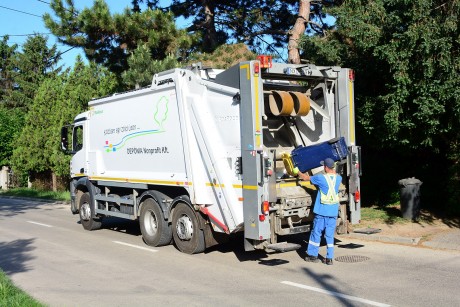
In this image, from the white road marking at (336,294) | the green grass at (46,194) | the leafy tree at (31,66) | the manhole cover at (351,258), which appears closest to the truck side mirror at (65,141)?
the manhole cover at (351,258)

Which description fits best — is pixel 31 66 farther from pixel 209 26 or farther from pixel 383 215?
pixel 383 215

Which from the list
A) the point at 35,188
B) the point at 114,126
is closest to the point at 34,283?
the point at 114,126

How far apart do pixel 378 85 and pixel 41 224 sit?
9.91m

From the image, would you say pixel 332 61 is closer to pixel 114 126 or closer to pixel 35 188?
pixel 114 126

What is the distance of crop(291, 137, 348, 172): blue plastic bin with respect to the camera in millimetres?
8086

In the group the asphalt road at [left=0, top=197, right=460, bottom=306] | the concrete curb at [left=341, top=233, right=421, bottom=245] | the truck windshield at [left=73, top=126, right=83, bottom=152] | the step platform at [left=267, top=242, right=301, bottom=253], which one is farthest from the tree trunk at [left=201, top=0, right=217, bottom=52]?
the step platform at [left=267, top=242, right=301, bottom=253]

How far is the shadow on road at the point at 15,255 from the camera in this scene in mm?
8458

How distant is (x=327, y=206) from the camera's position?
7875mm

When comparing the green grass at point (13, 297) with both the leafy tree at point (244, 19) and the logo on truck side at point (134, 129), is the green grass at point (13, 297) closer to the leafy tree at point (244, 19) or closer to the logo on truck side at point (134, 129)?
Result: the logo on truck side at point (134, 129)

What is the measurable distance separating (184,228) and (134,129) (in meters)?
2.47

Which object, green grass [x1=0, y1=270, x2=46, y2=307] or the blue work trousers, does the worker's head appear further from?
green grass [x1=0, y1=270, x2=46, y2=307]

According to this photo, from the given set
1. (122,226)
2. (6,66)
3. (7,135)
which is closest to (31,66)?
(6,66)

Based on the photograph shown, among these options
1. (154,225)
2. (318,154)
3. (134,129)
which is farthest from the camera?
(134,129)

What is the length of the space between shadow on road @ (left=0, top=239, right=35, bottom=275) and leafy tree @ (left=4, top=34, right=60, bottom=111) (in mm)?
42670
